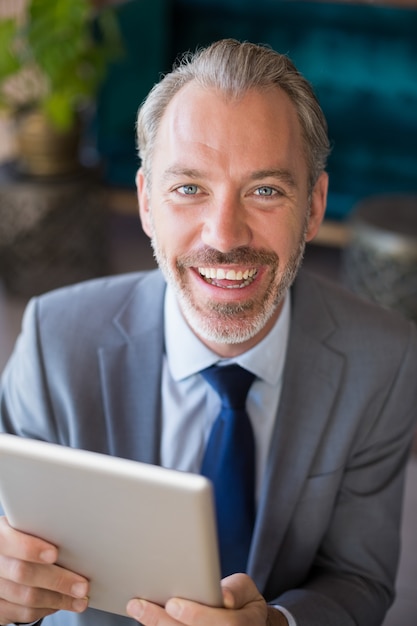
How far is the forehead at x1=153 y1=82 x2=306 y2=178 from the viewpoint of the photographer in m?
1.26

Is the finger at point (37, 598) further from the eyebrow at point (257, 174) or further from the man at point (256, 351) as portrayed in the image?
the eyebrow at point (257, 174)

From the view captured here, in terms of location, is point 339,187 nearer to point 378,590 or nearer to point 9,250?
point 9,250

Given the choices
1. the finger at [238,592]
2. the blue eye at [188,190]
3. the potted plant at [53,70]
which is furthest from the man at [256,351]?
the potted plant at [53,70]

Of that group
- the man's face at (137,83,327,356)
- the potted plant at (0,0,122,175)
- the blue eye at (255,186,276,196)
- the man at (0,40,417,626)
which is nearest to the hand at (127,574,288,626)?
the man at (0,40,417,626)

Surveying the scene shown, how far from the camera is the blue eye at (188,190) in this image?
130 cm

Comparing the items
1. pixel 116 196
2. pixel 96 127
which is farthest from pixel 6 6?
pixel 116 196

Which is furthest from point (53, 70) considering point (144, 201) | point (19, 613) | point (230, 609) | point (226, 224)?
point (230, 609)

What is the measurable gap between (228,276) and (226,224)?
0.11 metres

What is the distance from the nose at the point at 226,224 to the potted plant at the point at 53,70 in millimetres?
2422

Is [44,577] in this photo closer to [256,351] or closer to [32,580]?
[32,580]

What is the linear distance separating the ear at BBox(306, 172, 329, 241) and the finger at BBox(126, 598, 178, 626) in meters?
0.65

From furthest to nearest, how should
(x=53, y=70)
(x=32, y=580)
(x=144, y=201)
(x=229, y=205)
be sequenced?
1. (x=53, y=70)
2. (x=144, y=201)
3. (x=229, y=205)
4. (x=32, y=580)

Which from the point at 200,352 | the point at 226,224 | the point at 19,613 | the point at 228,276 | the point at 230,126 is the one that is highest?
the point at 230,126

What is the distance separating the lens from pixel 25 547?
1147mm
